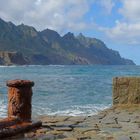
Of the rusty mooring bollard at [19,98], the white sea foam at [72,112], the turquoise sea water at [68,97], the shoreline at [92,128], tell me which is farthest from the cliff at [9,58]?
the rusty mooring bollard at [19,98]

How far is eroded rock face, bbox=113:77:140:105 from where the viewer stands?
11586 mm

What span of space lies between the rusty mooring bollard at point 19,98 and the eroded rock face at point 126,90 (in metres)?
4.74

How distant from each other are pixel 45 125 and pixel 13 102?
3.19 feet

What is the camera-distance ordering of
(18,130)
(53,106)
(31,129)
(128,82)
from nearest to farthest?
(18,130) < (31,129) < (128,82) < (53,106)

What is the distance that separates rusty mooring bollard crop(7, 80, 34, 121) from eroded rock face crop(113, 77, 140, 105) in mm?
4741

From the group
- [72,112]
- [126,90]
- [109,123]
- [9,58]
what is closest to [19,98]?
[109,123]

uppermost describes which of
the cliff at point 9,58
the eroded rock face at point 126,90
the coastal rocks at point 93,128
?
the cliff at point 9,58

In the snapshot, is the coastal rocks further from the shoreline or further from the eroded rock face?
the eroded rock face

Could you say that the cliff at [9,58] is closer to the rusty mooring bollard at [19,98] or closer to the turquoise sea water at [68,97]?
the turquoise sea water at [68,97]

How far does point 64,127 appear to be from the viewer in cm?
788

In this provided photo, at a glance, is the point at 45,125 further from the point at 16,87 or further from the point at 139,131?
the point at 139,131

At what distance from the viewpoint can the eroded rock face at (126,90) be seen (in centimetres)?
1159

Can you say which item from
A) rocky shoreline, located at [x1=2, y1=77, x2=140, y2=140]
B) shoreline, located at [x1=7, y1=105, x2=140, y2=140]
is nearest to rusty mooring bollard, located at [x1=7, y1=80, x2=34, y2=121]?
rocky shoreline, located at [x1=2, y1=77, x2=140, y2=140]

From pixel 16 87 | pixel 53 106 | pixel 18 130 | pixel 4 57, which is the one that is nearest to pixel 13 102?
pixel 16 87
